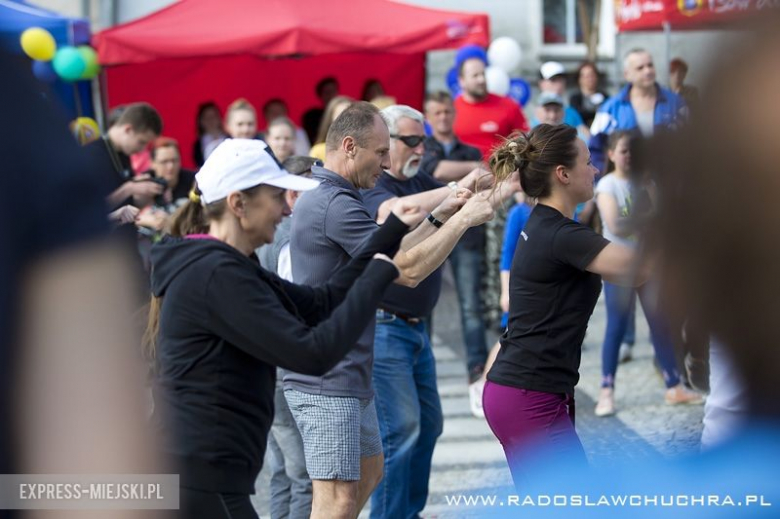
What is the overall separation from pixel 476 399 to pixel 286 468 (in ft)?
9.34

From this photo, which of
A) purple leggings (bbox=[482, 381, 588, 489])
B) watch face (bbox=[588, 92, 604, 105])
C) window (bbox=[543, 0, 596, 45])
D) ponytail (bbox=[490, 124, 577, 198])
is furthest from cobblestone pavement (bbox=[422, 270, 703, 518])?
window (bbox=[543, 0, 596, 45])

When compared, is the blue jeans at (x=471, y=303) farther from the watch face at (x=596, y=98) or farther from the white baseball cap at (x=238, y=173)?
the white baseball cap at (x=238, y=173)

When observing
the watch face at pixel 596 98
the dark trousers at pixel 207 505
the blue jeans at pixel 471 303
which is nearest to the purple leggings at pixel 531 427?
the dark trousers at pixel 207 505

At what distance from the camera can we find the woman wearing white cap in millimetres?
2713

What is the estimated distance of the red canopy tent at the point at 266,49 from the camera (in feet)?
32.8

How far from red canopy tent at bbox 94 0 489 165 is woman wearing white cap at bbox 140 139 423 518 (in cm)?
728

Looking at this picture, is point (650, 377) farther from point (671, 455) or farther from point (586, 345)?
point (671, 455)

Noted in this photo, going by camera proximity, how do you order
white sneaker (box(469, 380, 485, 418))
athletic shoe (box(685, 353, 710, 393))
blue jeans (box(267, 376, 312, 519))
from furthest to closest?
white sneaker (box(469, 380, 485, 418)) < blue jeans (box(267, 376, 312, 519)) < athletic shoe (box(685, 353, 710, 393))

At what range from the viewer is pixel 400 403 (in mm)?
4473

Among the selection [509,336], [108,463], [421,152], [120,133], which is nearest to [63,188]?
[108,463]

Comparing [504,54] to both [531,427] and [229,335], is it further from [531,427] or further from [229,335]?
[229,335]

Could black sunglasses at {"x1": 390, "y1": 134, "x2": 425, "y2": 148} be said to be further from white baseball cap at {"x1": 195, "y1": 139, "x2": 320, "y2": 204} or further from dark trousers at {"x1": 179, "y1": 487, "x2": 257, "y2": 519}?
dark trousers at {"x1": 179, "y1": 487, "x2": 257, "y2": 519}

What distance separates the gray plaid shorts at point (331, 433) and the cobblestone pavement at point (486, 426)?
49 centimetres

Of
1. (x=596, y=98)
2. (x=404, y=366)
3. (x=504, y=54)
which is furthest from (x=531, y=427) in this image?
(x=504, y=54)
